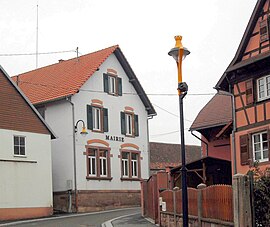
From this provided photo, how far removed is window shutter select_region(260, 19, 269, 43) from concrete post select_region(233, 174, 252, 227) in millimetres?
12627

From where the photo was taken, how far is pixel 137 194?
40781mm

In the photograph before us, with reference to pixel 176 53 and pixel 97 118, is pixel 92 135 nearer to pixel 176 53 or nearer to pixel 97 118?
pixel 97 118

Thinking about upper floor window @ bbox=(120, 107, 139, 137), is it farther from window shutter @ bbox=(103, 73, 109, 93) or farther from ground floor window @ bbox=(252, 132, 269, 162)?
ground floor window @ bbox=(252, 132, 269, 162)

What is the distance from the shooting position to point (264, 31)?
24625mm

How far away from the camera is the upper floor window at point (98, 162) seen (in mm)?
36938

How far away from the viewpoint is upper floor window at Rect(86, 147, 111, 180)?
36.9 metres

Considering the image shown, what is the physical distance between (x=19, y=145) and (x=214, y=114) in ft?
38.8

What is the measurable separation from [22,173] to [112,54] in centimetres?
1249

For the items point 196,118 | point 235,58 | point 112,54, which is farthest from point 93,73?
point 235,58

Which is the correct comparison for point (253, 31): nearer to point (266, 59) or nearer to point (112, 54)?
point (266, 59)

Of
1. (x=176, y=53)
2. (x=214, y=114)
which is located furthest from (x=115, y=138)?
(x=176, y=53)

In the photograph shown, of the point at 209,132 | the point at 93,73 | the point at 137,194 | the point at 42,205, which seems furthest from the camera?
the point at 137,194

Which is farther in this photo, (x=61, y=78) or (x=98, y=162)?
(x=61, y=78)

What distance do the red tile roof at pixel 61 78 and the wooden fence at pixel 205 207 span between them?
53.3ft
